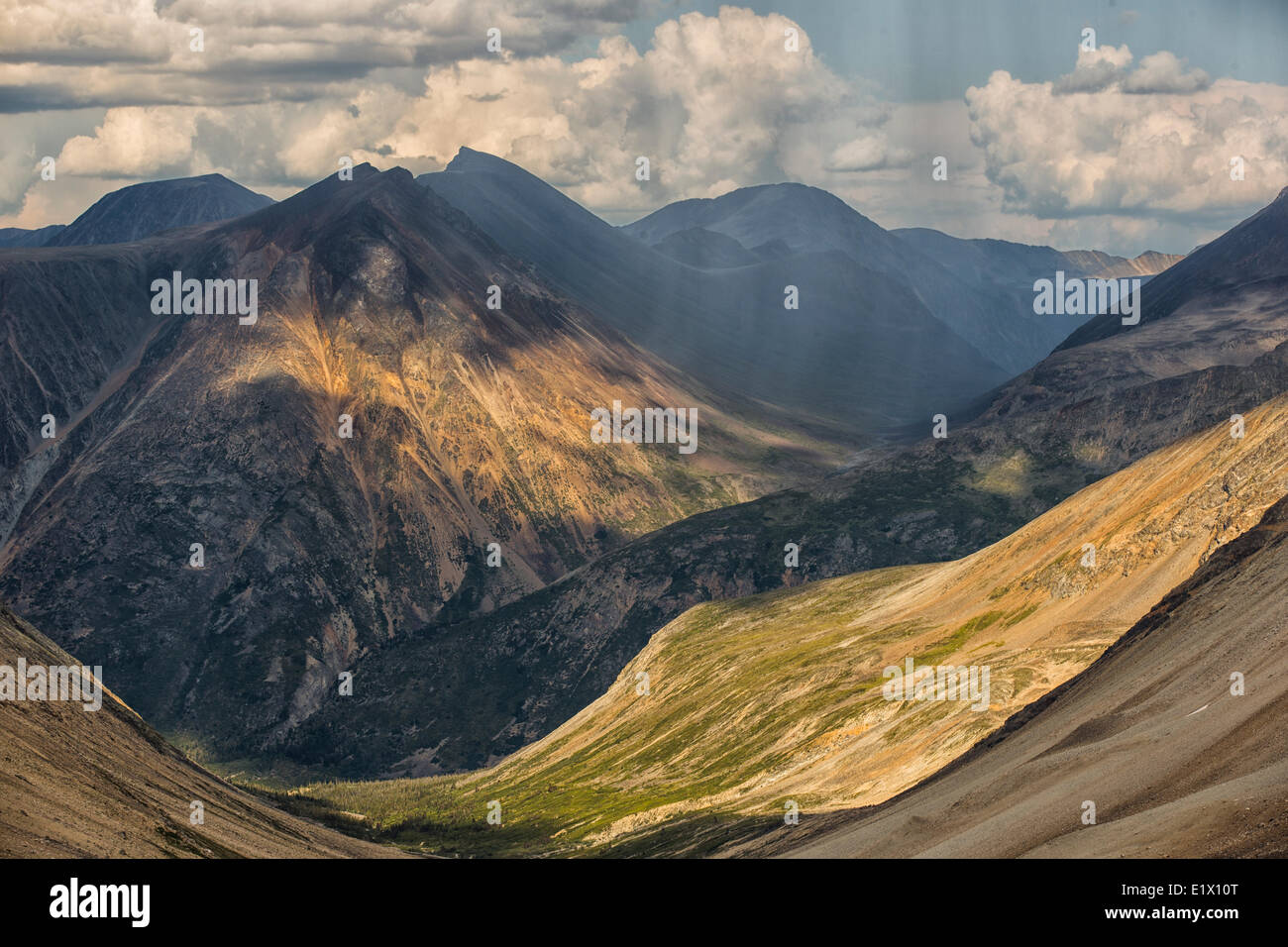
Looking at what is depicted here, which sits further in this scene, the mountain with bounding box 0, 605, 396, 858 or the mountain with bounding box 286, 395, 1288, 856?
the mountain with bounding box 286, 395, 1288, 856

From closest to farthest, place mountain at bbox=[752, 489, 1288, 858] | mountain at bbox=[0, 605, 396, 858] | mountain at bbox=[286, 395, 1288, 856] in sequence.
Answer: mountain at bbox=[752, 489, 1288, 858]
mountain at bbox=[0, 605, 396, 858]
mountain at bbox=[286, 395, 1288, 856]

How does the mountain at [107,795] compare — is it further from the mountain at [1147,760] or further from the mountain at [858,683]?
the mountain at [1147,760]

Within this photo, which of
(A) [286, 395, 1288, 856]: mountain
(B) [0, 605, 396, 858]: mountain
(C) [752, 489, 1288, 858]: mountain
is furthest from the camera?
(A) [286, 395, 1288, 856]: mountain

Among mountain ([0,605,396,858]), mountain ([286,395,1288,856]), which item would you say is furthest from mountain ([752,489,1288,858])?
mountain ([0,605,396,858])

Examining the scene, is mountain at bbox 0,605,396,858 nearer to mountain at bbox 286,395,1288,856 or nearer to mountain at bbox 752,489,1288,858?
mountain at bbox 286,395,1288,856

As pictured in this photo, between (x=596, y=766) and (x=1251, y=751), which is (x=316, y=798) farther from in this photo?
(x=1251, y=751)

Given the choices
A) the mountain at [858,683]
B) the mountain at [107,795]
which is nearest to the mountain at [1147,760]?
the mountain at [858,683]
